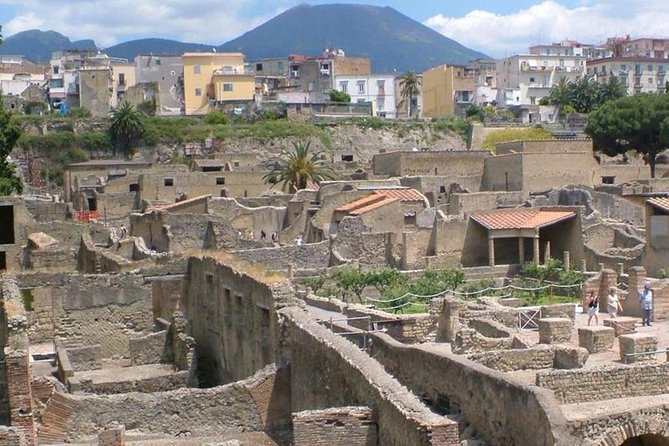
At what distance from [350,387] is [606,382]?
130 inches

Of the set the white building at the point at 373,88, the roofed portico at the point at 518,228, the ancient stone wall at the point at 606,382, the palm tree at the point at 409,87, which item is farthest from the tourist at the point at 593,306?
the white building at the point at 373,88

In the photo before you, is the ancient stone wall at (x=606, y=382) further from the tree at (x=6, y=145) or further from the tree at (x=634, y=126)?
the tree at (x=634, y=126)

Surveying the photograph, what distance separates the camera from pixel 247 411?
17516 mm

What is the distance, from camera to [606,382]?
14.5 meters

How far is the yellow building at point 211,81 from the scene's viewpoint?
318 ft

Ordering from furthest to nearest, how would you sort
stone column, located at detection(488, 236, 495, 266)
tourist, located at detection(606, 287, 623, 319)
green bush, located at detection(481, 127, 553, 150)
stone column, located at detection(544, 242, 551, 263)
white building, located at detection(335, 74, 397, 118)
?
white building, located at detection(335, 74, 397, 118), green bush, located at detection(481, 127, 553, 150), stone column, located at detection(488, 236, 495, 266), stone column, located at detection(544, 242, 551, 263), tourist, located at detection(606, 287, 623, 319)

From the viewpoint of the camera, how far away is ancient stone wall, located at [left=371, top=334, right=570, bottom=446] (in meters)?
11.8

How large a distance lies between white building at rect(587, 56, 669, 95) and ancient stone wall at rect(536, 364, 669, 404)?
106580 mm

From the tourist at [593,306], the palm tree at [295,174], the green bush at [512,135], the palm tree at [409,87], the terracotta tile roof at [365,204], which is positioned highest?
the palm tree at [409,87]

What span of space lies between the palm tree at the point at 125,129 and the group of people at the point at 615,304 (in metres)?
54.9

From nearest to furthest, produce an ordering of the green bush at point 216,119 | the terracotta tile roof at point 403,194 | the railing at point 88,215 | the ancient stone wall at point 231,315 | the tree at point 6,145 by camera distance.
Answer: the ancient stone wall at point 231,315 → the tree at point 6,145 → the terracotta tile roof at point 403,194 → the railing at point 88,215 → the green bush at point 216,119

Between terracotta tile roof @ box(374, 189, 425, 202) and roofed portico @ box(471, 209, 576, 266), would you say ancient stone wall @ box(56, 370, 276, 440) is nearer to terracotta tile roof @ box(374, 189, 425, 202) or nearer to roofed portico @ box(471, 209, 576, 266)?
roofed portico @ box(471, 209, 576, 266)

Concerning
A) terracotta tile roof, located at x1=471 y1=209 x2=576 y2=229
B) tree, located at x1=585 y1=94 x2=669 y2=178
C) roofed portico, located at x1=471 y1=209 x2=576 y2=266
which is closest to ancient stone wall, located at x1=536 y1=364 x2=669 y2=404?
roofed portico, located at x1=471 y1=209 x2=576 y2=266

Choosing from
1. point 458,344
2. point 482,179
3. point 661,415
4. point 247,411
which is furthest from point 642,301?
point 482,179
